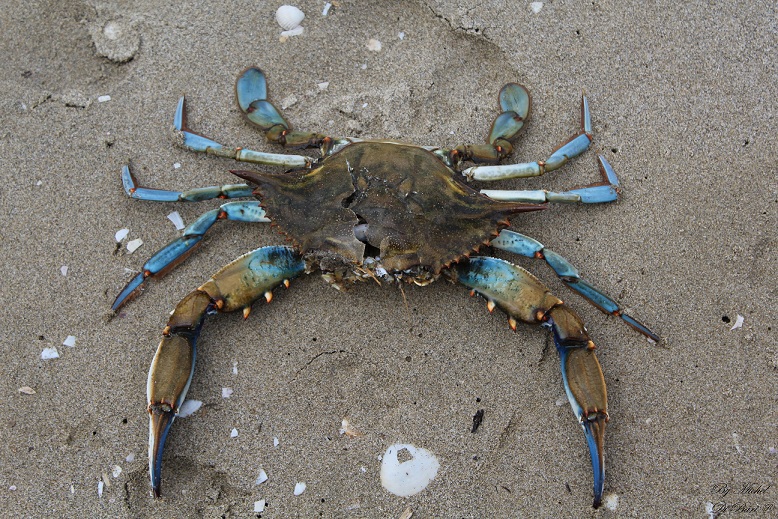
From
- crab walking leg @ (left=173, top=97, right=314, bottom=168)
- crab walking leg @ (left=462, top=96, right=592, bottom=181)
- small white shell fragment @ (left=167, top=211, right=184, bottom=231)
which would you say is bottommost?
small white shell fragment @ (left=167, top=211, right=184, bottom=231)

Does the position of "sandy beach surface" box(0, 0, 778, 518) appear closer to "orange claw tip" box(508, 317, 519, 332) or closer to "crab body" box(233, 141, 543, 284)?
"orange claw tip" box(508, 317, 519, 332)

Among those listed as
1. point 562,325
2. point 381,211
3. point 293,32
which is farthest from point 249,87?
point 562,325

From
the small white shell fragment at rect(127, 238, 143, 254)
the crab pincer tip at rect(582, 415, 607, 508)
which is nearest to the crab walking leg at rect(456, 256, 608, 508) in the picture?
the crab pincer tip at rect(582, 415, 607, 508)

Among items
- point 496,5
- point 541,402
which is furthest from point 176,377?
point 496,5

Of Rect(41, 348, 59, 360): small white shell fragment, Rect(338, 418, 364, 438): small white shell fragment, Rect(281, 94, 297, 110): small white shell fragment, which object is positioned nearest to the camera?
Rect(338, 418, 364, 438): small white shell fragment

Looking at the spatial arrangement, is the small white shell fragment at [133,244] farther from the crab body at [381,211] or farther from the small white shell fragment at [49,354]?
the crab body at [381,211]

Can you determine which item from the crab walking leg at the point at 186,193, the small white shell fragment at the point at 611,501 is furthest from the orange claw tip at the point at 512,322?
the crab walking leg at the point at 186,193

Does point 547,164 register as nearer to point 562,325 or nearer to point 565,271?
point 565,271
